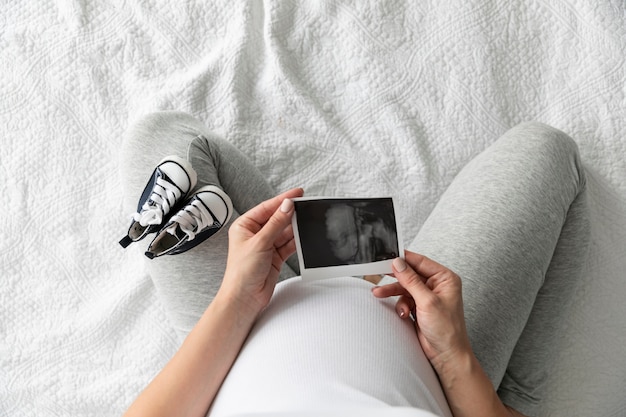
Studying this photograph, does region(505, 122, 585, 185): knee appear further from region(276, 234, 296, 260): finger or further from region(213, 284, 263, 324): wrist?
region(213, 284, 263, 324): wrist

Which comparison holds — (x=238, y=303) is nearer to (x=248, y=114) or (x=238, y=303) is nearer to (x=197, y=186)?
(x=197, y=186)

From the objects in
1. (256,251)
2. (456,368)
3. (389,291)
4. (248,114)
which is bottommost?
(456,368)

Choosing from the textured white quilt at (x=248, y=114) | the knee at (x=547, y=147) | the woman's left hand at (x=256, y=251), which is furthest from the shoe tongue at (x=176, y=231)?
the knee at (x=547, y=147)

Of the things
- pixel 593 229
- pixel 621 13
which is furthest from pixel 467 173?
pixel 621 13

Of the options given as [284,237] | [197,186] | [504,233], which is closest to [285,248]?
[284,237]

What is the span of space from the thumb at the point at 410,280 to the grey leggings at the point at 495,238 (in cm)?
16

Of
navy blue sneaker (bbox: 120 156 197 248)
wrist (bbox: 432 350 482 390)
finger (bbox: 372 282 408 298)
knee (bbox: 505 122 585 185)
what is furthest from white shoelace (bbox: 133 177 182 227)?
knee (bbox: 505 122 585 185)

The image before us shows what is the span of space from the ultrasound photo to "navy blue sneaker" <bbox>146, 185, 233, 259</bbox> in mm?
206

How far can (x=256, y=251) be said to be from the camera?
782 mm

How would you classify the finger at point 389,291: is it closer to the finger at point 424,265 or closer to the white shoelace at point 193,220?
the finger at point 424,265

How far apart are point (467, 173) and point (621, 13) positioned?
0.56 m

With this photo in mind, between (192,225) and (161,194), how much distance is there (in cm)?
8

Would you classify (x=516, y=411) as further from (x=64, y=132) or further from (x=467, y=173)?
(x=64, y=132)

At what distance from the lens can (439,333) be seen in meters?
0.74
